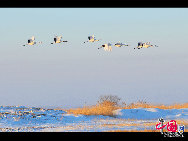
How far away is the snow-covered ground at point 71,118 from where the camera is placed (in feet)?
50.4

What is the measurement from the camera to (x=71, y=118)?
17.0 m

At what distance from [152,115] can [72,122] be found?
448 cm

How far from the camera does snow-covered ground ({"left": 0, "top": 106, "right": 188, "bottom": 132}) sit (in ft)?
50.4

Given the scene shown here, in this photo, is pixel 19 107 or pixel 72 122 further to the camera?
pixel 19 107

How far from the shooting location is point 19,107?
20.7 meters
